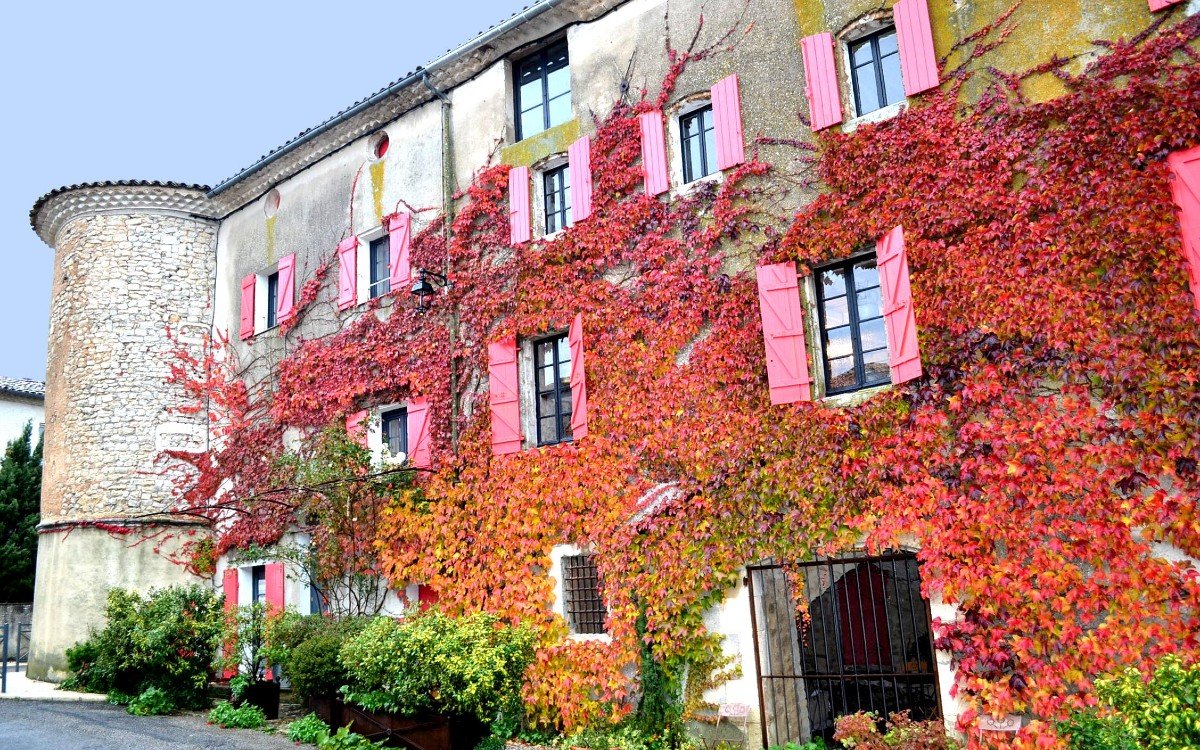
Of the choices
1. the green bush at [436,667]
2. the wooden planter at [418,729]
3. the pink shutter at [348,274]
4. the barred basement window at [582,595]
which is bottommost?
the wooden planter at [418,729]

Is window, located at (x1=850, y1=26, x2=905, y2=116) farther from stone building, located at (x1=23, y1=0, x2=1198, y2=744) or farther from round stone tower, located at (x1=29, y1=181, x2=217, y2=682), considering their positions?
round stone tower, located at (x1=29, y1=181, x2=217, y2=682)

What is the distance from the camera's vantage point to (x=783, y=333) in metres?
9.29

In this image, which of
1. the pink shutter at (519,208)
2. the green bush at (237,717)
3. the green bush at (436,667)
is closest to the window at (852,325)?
the pink shutter at (519,208)

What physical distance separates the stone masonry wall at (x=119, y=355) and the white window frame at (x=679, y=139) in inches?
385

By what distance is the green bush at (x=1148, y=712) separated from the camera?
607cm

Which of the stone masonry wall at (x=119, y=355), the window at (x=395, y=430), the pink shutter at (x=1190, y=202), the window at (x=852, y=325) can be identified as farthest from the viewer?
the stone masonry wall at (x=119, y=355)

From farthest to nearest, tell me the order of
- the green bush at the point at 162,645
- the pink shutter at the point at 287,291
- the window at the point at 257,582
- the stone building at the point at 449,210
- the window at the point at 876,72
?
the pink shutter at the point at 287,291, the window at the point at 257,582, the green bush at the point at 162,645, the window at the point at 876,72, the stone building at the point at 449,210

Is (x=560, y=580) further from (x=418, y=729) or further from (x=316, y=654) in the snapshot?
(x=316, y=654)

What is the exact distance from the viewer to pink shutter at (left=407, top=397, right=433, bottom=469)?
1228 centimetres

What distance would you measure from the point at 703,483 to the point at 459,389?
4080 mm

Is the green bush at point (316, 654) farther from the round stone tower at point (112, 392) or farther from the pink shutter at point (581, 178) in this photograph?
the pink shutter at point (581, 178)

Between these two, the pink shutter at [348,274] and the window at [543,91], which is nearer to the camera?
the window at [543,91]

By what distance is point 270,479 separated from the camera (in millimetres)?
14391

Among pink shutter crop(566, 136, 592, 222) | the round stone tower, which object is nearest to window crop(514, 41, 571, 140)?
pink shutter crop(566, 136, 592, 222)
